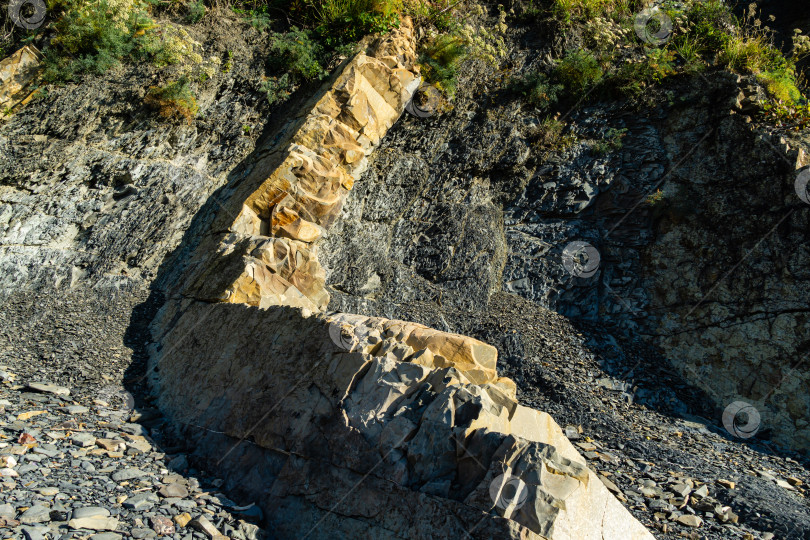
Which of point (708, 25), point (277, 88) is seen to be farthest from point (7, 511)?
point (708, 25)

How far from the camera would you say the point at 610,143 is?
352 inches

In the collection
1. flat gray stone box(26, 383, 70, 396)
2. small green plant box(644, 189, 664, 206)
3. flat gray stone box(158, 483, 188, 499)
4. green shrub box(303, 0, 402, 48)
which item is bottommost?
flat gray stone box(26, 383, 70, 396)

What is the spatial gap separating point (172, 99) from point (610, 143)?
7442mm

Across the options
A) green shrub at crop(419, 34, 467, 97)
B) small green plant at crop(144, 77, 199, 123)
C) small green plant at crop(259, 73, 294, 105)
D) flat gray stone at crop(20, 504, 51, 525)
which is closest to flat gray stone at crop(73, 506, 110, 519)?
flat gray stone at crop(20, 504, 51, 525)

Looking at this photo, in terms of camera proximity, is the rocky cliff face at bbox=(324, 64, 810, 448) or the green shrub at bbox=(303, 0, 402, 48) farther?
the green shrub at bbox=(303, 0, 402, 48)

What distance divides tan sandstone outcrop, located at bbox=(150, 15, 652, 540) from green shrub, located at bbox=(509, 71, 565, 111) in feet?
17.9

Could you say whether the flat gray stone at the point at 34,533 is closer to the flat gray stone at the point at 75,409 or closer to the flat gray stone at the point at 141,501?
the flat gray stone at the point at 141,501

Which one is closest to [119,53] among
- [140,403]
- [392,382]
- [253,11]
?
[253,11]

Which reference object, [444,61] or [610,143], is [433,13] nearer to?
[444,61]

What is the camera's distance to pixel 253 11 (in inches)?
407

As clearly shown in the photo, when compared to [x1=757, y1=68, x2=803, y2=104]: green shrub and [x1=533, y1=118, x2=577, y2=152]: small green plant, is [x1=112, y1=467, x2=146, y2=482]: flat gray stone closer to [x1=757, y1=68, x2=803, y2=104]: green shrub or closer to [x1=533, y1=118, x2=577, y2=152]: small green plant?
[x1=533, y1=118, x2=577, y2=152]: small green plant

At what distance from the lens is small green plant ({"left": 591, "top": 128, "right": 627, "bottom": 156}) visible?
8.84m

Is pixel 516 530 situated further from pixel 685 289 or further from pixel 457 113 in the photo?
pixel 457 113

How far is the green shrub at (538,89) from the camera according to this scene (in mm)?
9570
